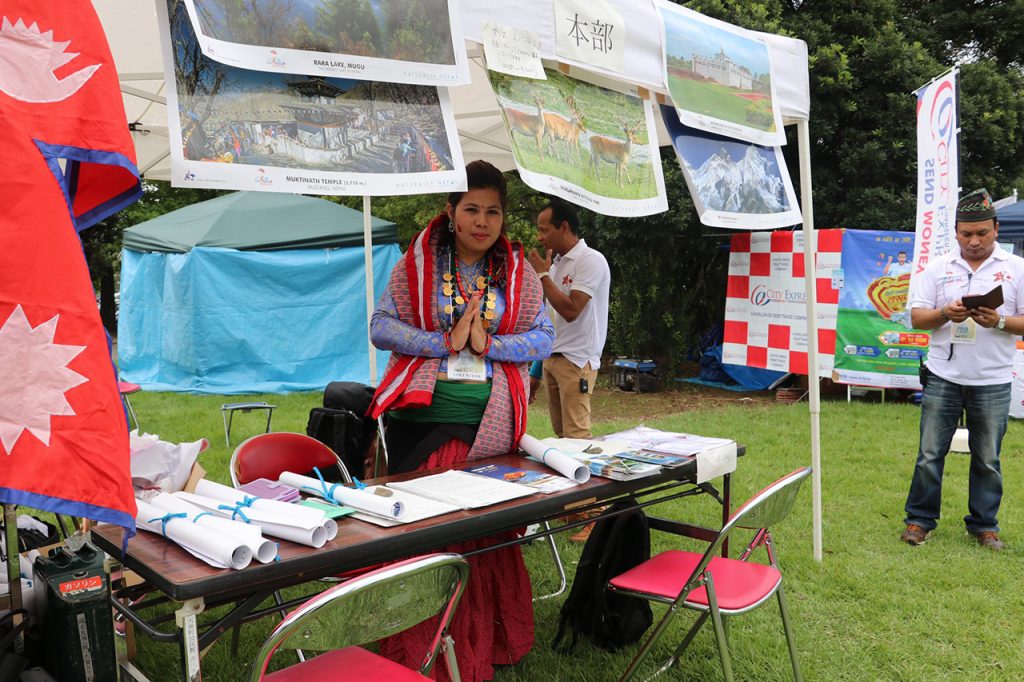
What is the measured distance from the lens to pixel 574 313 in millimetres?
4164

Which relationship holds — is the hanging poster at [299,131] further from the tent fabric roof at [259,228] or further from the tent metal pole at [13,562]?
the tent fabric roof at [259,228]

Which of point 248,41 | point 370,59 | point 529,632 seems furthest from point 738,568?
point 248,41

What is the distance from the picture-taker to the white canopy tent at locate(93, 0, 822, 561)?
8.01ft

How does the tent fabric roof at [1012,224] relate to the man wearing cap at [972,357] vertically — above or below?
above

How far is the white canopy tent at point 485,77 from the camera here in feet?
8.01

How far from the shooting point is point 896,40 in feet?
31.3

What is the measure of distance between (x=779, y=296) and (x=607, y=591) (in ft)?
13.7

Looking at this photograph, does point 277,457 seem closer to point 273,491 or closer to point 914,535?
point 273,491

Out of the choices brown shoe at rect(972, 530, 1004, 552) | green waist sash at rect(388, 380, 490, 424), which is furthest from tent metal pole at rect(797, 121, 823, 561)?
green waist sash at rect(388, 380, 490, 424)

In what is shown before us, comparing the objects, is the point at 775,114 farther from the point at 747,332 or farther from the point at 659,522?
the point at 747,332

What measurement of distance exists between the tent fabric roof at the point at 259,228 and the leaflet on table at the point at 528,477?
287 inches

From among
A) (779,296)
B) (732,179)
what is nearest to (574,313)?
(732,179)

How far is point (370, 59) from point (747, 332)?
651cm

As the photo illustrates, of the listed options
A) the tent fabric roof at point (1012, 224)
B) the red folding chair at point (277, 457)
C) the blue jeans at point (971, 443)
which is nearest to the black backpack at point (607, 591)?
the red folding chair at point (277, 457)
